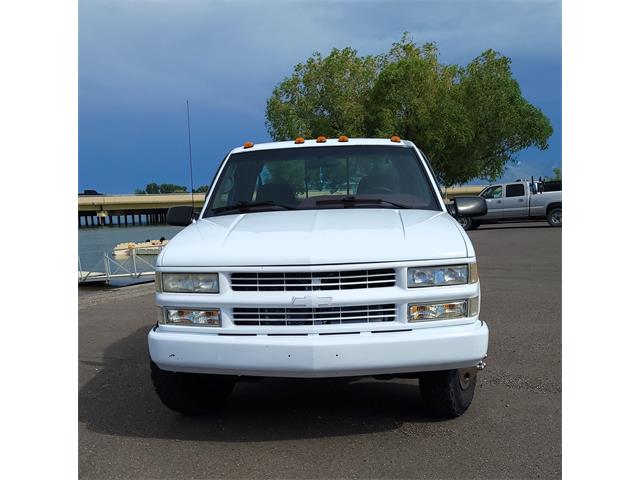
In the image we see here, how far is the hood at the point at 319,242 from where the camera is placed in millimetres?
3867

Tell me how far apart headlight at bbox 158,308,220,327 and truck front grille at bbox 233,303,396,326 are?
0.85 feet

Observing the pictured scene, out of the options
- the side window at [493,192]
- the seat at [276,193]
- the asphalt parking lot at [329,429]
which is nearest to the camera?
the asphalt parking lot at [329,429]

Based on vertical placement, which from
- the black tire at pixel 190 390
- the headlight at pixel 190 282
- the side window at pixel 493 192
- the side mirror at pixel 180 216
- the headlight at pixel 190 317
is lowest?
the black tire at pixel 190 390

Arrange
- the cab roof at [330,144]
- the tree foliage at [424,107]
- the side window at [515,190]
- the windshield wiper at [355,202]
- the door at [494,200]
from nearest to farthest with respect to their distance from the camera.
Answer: the windshield wiper at [355,202]
the cab roof at [330,144]
the side window at [515,190]
the door at [494,200]
the tree foliage at [424,107]

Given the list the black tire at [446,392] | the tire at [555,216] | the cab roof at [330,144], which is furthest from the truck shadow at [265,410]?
the tire at [555,216]

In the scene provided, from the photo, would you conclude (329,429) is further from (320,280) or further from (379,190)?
(379,190)

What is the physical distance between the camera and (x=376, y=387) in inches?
208

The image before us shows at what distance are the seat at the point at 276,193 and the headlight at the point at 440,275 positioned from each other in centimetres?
164

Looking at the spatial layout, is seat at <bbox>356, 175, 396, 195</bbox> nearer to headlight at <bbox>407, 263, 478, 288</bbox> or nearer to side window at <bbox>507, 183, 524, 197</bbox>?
headlight at <bbox>407, 263, 478, 288</bbox>

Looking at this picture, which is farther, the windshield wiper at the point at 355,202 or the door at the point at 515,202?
the door at the point at 515,202

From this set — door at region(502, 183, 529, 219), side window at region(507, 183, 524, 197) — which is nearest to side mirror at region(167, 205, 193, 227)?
door at region(502, 183, 529, 219)

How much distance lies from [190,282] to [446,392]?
1795mm

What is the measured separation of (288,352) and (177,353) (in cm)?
70

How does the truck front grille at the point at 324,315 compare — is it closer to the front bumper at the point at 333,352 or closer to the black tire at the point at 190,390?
the front bumper at the point at 333,352
